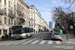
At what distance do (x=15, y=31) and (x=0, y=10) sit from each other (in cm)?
1161

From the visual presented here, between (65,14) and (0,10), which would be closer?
(0,10)

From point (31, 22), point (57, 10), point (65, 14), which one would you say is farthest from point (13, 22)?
point (31, 22)

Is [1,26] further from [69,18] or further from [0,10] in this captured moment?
[69,18]

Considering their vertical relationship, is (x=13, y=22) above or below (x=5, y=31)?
above

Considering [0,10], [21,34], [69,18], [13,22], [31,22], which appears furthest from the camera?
[31,22]

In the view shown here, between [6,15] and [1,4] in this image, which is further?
[6,15]

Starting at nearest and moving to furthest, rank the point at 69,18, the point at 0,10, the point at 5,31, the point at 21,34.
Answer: the point at 21,34 → the point at 0,10 → the point at 5,31 → the point at 69,18

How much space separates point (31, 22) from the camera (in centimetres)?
8719

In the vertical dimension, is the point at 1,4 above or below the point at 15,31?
above

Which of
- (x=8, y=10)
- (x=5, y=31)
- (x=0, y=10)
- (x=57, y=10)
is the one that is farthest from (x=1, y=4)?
(x=57, y=10)

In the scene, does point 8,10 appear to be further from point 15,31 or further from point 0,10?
point 15,31

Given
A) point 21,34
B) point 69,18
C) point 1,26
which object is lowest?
point 21,34

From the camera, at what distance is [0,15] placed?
31.1m

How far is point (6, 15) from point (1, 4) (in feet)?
14.2
